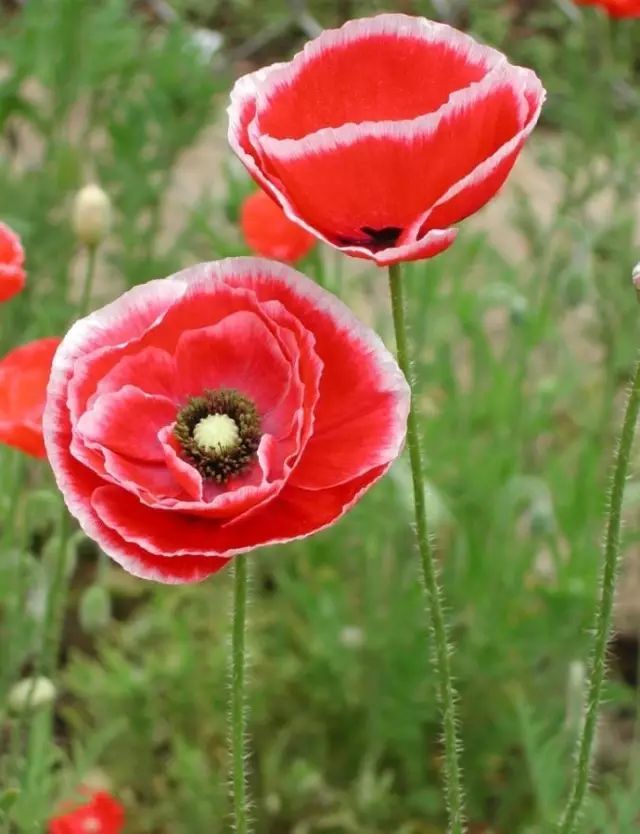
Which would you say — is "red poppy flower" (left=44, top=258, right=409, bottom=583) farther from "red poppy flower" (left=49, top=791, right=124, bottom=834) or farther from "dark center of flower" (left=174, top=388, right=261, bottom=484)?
"red poppy flower" (left=49, top=791, right=124, bottom=834)

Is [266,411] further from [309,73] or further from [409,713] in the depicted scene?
[409,713]

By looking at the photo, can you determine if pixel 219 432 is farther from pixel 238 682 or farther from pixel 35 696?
pixel 35 696

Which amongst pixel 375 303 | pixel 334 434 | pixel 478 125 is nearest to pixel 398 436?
pixel 334 434

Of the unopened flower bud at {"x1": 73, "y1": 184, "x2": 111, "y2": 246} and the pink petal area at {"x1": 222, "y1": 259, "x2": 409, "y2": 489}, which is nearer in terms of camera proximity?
the pink petal area at {"x1": 222, "y1": 259, "x2": 409, "y2": 489}

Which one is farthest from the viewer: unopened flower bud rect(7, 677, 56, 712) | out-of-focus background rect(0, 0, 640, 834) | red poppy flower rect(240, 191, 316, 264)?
out-of-focus background rect(0, 0, 640, 834)

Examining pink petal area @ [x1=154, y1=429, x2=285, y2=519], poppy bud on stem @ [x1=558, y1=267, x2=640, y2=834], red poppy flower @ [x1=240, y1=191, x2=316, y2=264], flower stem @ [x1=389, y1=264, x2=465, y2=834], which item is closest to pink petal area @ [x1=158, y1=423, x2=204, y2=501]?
pink petal area @ [x1=154, y1=429, x2=285, y2=519]

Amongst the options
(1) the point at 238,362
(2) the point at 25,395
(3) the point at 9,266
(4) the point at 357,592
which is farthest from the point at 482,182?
(4) the point at 357,592
